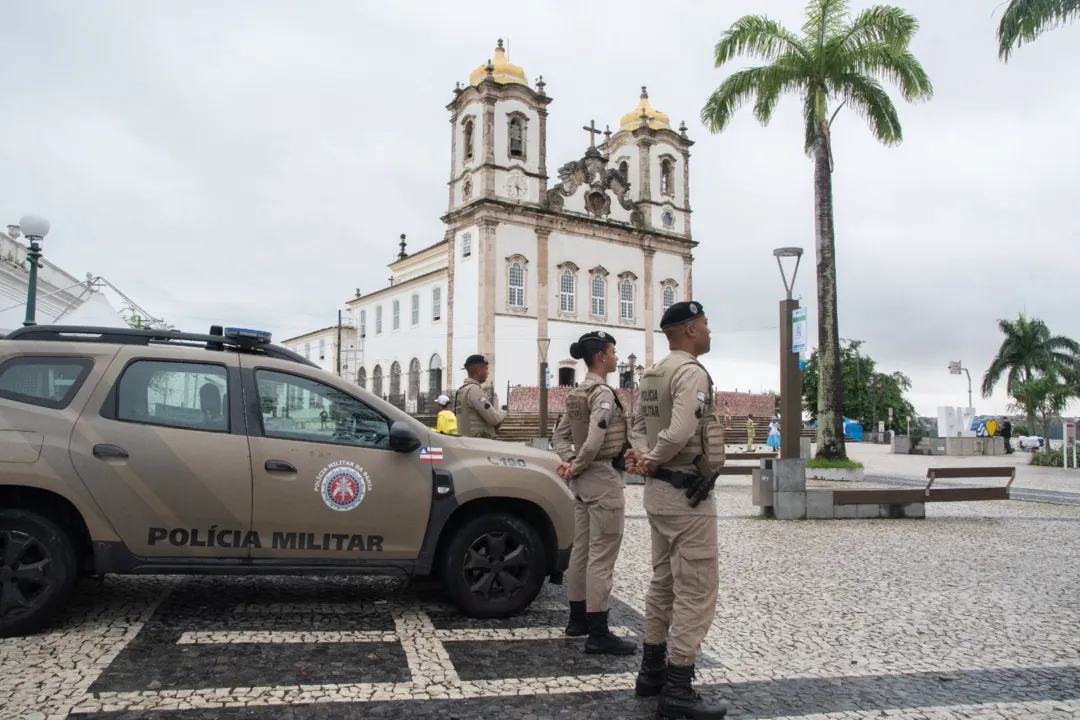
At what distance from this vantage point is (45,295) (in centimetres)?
2266

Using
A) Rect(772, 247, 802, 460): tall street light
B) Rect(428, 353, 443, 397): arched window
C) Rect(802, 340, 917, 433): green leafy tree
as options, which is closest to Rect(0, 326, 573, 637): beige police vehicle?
Rect(772, 247, 802, 460): tall street light

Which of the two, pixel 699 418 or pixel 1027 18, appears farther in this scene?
pixel 1027 18

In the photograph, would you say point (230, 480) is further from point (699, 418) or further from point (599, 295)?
point (599, 295)

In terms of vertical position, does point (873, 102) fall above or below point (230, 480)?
above

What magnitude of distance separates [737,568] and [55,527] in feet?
18.2

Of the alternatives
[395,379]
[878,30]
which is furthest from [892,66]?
[395,379]

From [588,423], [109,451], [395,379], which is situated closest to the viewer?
[109,451]

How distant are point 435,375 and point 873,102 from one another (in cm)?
3247

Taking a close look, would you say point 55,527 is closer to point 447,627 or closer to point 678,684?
point 447,627

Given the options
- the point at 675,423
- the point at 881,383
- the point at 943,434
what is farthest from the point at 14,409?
the point at 881,383

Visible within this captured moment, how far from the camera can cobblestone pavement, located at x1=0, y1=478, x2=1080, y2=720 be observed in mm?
3936

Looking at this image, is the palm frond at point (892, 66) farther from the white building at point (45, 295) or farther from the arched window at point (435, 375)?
the arched window at point (435, 375)

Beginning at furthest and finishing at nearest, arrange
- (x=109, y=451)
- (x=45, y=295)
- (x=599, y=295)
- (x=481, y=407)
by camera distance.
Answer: (x=599, y=295) < (x=45, y=295) < (x=481, y=407) < (x=109, y=451)

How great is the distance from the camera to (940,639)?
5.32m
